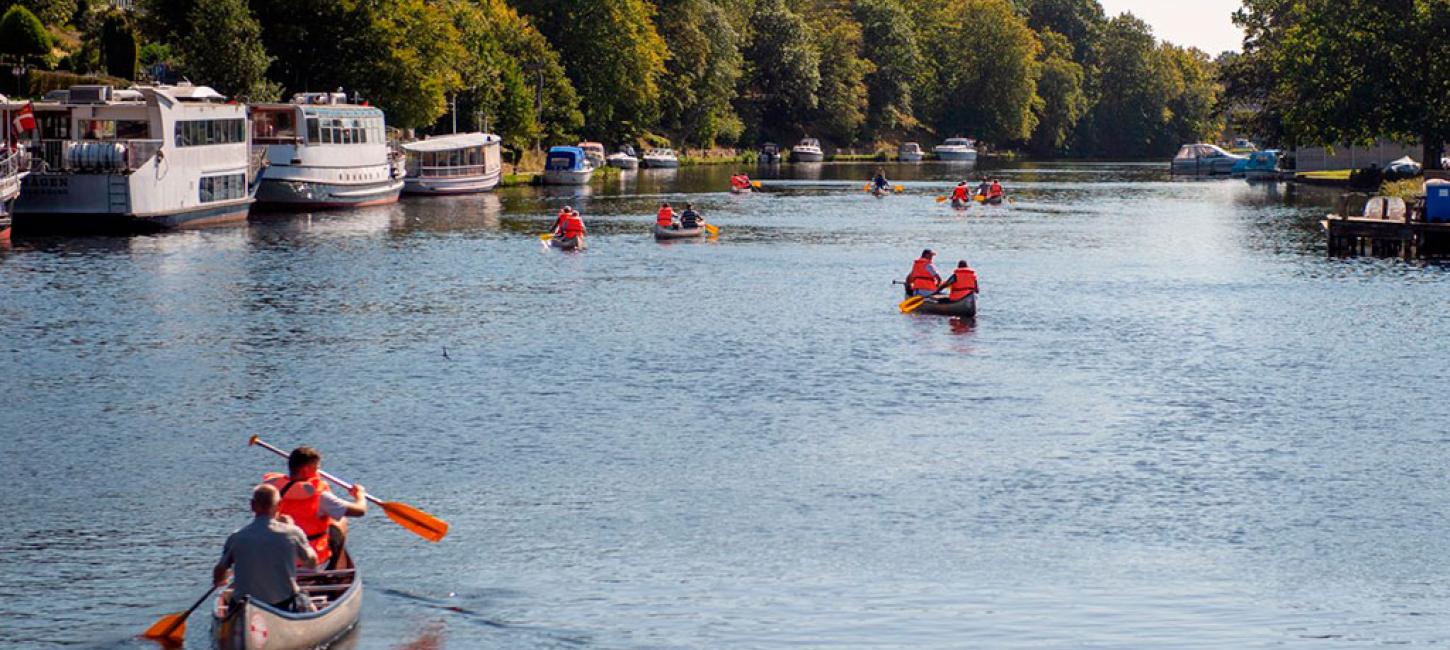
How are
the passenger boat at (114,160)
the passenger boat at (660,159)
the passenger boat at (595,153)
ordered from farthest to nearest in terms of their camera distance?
the passenger boat at (660,159) < the passenger boat at (595,153) < the passenger boat at (114,160)

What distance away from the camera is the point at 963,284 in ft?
186

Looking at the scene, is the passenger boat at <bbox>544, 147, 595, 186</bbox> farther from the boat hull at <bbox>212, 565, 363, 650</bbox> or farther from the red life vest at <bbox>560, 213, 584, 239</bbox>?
the boat hull at <bbox>212, 565, 363, 650</bbox>

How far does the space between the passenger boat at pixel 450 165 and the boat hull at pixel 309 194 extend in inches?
562

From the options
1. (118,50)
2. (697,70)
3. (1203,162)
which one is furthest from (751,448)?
(1203,162)

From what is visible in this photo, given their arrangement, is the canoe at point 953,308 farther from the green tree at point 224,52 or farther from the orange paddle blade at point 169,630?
the green tree at point 224,52

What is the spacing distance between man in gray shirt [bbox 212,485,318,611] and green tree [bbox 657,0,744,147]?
15922 cm

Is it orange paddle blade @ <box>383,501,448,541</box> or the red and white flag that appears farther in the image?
the red and white flag

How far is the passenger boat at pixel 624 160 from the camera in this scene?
16988 centimetres

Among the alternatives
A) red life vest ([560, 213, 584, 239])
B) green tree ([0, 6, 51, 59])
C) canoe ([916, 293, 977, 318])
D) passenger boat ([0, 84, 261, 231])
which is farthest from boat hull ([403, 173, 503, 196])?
canoe ([916, 293, 977, 318])

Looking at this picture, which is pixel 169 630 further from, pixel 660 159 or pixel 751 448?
pixel 660 159

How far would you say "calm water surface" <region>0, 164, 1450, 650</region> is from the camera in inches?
977

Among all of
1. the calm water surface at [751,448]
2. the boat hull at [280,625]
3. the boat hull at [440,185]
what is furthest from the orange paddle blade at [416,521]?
the boat hull at [440,185]

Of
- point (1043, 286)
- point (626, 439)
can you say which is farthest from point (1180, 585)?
point (1043, 286)

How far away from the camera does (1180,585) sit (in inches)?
1017
